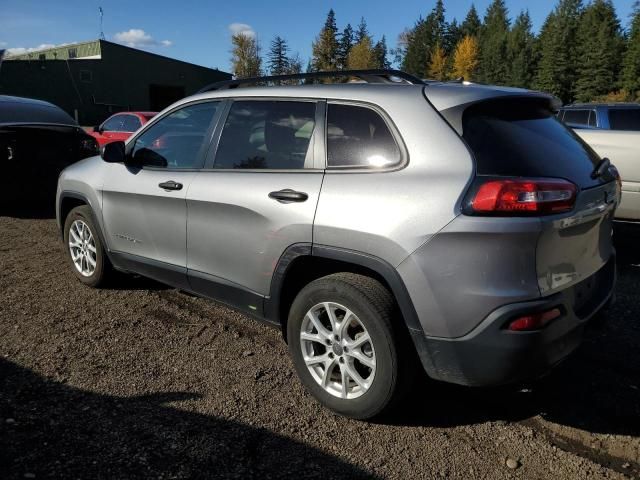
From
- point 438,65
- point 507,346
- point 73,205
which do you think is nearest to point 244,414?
point 507,346

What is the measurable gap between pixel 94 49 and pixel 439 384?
46.8 m

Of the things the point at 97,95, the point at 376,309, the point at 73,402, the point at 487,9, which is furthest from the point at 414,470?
the point at 487,9

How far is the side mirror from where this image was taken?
416 centimetres

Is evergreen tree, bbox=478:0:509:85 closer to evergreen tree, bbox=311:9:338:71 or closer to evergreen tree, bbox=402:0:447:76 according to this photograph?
evergreen tree, bbox=402:0:447:76

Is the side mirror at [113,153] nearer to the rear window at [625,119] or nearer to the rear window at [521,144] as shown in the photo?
the rear window at [521,144]

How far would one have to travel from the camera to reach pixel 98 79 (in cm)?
4175

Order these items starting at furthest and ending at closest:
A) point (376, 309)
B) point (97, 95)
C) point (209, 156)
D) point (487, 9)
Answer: point (487, 9) < point (97, 95) < point (209, 156) < point (376, 309)

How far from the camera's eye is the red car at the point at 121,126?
46.8 feet

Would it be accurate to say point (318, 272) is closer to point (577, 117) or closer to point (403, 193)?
point (403, 193)

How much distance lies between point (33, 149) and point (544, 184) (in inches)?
291

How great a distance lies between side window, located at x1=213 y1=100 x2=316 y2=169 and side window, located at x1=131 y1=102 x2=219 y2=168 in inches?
9.7

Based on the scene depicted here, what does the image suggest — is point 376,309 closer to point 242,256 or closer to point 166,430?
point 242,256

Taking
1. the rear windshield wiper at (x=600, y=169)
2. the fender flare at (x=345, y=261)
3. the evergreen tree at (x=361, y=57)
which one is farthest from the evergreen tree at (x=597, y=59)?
the fender flare at (x=345, y=261)

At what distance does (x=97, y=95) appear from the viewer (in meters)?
41.9
